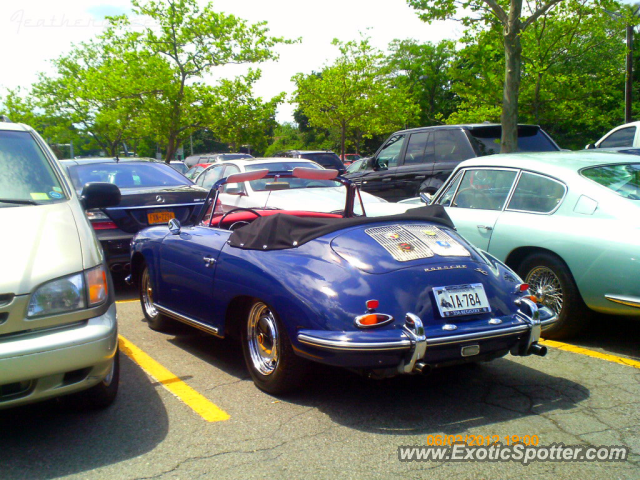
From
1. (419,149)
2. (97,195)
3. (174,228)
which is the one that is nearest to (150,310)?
(174,228)

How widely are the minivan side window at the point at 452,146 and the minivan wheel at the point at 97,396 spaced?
7808mm

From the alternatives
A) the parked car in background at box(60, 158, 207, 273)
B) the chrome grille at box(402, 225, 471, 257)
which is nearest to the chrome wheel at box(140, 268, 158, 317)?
the parked car in background at box(60, 158, 207, 273)

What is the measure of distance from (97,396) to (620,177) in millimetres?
4414

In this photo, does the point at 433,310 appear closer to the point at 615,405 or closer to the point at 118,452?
the point at 615,405

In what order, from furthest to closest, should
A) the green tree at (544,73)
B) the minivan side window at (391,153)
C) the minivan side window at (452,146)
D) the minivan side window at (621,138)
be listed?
the green tree at (544,73)
the minivan side window at (391,153)
the minivan side window at (621,138)
the minivan side window at (452,146)

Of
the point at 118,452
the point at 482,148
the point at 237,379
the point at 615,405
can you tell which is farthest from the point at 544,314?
the point at 482,148

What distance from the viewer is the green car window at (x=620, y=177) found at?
5.14 meters

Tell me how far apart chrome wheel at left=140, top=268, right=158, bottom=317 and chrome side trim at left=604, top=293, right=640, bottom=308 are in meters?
3.75

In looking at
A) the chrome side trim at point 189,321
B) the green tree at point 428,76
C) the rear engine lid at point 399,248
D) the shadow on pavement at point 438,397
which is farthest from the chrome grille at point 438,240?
the green tree at point 428,76

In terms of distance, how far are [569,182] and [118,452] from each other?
160 inches

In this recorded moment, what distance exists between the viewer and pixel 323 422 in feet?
11.8

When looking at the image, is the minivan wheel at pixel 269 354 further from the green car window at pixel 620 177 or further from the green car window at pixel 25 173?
the green car window at pixel 620 177

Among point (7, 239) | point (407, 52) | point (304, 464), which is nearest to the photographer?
point (304, 464)

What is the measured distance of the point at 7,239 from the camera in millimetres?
3316
